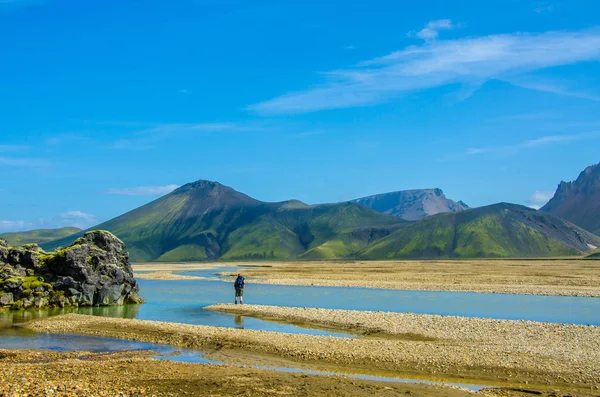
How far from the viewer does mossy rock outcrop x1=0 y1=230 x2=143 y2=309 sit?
60.8 m

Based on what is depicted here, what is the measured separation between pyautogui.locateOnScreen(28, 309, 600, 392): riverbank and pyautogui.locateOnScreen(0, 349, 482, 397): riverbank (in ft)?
11.8

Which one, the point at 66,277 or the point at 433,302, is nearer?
the point at 66,277

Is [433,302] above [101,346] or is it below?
below

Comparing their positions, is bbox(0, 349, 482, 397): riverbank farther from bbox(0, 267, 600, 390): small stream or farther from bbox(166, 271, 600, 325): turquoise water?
bbox(166, 271, 600, 325): turquoise water

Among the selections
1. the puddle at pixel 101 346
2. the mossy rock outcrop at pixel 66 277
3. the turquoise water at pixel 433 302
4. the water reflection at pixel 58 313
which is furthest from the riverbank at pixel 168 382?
the mossy rock outcrop at pixel 66 277

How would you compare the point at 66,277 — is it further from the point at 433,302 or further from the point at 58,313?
the point at 433,302

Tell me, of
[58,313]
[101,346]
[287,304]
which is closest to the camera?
[101,346]

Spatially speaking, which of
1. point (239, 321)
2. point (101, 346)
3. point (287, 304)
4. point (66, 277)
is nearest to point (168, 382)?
point (101, 346)

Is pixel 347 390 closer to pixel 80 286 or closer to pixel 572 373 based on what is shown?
pixel 572 373

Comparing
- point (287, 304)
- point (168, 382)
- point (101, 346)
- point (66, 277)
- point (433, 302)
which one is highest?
point (66, 277)

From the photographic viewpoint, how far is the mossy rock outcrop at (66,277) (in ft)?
200

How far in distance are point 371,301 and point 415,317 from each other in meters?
18.7

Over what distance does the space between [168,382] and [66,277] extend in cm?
4398

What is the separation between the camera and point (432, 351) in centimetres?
3319
